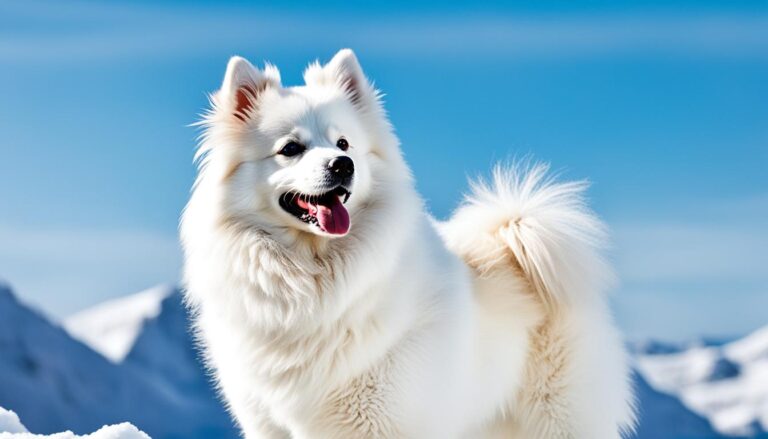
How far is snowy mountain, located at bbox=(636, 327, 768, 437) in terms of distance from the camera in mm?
124125

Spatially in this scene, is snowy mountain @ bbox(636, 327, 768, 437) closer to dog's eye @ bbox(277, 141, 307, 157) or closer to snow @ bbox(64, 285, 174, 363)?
snow @ bbox(64, 285, 174, 363)

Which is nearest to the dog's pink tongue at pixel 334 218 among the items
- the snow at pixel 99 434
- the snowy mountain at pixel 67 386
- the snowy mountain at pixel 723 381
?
the snow at pixel 99 434

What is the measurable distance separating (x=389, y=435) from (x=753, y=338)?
151200 millimetres

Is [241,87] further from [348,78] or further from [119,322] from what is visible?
[119,322]

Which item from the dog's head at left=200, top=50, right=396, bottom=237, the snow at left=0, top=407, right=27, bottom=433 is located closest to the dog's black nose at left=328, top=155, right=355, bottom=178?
the dog's head at left=200, top=50, right=396, bottom=237

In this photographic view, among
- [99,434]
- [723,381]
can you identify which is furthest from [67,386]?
[723,381]

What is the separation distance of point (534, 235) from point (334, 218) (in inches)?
67.5

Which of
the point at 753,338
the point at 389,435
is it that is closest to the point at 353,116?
the point at 389,435

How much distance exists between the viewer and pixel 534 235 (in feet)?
21.9

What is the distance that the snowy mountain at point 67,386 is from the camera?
169ft

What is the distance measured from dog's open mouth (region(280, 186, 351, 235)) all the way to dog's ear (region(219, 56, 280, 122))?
657 mm

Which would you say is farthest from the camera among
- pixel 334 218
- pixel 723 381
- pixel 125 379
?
pixel 723 381

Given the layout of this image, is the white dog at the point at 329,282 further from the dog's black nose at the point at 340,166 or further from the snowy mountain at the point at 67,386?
the snowy mountain at the point at 67,386

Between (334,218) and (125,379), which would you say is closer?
(334,218)
